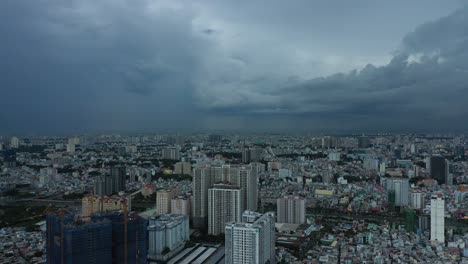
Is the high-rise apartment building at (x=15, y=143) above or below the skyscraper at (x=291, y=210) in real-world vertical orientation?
above

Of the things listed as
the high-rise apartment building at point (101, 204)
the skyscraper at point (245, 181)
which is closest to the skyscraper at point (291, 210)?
the skyscraper at point (245, 181)

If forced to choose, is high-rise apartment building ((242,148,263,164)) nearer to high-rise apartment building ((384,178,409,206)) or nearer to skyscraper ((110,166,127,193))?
skyscraper ((110,166,127,193))

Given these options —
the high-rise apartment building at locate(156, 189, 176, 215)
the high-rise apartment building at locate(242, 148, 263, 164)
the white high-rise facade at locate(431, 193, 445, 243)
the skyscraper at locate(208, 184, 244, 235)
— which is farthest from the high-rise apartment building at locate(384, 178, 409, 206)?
the high-rise apartment building at locate(242, 148, 263, 164)

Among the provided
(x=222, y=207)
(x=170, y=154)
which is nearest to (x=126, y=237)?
(x=222, y=207)

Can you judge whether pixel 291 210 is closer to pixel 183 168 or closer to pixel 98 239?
pixel 98 239

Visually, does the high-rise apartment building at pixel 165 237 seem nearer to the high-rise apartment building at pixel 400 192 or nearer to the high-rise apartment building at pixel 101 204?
the high-rise apartment building at pixel 101 204

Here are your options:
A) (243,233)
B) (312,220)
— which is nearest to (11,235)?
(243,233)
